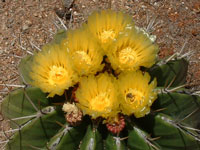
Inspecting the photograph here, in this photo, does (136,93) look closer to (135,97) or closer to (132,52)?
(135,97)

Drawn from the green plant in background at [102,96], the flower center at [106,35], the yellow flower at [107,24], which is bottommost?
the green plant in background at [102,96]

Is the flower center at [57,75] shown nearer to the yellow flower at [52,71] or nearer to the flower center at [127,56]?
the yellow flower at [52,71]

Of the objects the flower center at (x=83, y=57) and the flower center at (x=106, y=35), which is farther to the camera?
the flower center at (x=106, y=35)

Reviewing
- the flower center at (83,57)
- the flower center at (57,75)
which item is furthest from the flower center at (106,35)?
the flower center at (57,75)

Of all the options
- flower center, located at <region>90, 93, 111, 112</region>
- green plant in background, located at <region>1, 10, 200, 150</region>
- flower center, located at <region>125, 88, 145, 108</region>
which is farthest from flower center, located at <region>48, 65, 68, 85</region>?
flower center, located at <region>125, 88, 145, 108</region>

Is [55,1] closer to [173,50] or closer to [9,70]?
[9,70]

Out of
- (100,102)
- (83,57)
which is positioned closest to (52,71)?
(83,57)

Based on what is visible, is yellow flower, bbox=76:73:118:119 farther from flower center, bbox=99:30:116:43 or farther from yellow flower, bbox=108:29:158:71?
flower center, bbox=99:30:116:43
